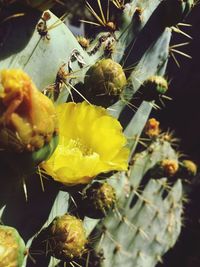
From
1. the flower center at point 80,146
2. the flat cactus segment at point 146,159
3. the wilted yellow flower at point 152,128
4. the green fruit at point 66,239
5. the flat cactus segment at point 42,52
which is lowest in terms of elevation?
the flat cactus segment at point 146,159

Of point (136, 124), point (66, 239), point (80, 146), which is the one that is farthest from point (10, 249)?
point (136, 124)

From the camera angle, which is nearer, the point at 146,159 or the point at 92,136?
the point at 92,136

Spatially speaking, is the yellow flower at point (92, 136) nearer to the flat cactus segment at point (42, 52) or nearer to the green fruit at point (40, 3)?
the flat cactus segment at point (42, 52)

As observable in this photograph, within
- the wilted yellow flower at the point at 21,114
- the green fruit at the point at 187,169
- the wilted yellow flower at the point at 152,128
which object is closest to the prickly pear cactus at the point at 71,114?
the wilted yellow flower at the point at 21,114

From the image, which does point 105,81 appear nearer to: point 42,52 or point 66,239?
point 42,52

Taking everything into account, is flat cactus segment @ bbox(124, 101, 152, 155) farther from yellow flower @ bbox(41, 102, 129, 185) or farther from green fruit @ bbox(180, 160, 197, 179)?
green fruit @ bbox(180, 160, 197, 179)

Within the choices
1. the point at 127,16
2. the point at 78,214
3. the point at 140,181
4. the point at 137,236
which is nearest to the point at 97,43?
the point at 127,16

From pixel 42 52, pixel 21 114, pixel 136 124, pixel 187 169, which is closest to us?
pixel 21 114
